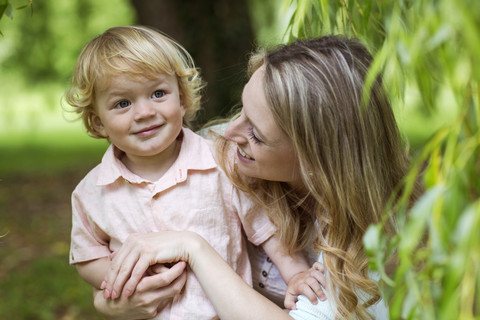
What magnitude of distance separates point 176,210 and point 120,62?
0.56 meters

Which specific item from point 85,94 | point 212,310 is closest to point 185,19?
point 85,94

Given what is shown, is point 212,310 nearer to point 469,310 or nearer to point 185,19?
point 469,310

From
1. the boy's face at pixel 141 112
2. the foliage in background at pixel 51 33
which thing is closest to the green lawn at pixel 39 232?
the boy's face at pixel 141 112

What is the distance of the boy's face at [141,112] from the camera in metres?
2.05

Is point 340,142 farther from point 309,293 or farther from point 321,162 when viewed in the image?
point 309,293

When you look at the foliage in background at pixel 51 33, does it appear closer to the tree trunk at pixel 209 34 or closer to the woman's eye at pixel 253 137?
the tree trunk at pixel 209 34

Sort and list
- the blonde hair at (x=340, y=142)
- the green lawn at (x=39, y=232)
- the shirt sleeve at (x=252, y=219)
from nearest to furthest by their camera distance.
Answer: the blonde hair at (x=340, y=142)
the shirt sleeve at (x=252, y=219)
the green lawn at (x=39, y=232)

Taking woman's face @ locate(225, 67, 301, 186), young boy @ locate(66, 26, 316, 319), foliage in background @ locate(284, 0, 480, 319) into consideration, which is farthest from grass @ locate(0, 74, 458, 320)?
foliage in background @ locate(284, 0, 480, 319)

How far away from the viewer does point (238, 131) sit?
2.09 meters

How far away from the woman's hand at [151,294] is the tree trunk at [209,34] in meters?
2.98

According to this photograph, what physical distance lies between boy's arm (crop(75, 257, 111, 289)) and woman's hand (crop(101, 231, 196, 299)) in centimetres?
10

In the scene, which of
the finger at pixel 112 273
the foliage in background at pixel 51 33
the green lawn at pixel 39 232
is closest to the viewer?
the finger at pixel 112 273

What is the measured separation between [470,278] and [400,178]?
103 centimetres

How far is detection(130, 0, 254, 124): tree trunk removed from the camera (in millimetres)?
5066
